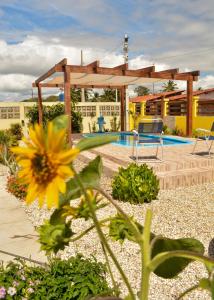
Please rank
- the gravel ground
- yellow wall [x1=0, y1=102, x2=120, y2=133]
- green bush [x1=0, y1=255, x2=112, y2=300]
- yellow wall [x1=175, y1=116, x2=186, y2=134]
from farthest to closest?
yellow wall [x1=0, y1=102, x2=120, y2=133] < yellow wall [x1=175, y1=116, x2=186, y2=134] < the gravel ground < green bush [x1=0, y1=255, x2=112, y2=300]

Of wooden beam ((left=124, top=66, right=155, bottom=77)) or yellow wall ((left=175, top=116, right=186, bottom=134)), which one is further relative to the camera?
yellow wall ((left=175, top=116, right=186, bottom=134))

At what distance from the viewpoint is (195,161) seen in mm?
7781

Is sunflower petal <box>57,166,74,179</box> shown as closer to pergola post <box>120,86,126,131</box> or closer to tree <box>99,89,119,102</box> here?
pergola post <box>120,86,126,131</box>

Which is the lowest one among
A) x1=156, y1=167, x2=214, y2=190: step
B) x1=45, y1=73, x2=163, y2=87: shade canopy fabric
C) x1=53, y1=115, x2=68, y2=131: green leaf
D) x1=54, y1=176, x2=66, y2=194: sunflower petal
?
x1=156, y1=167, x2=214, y2=190: step

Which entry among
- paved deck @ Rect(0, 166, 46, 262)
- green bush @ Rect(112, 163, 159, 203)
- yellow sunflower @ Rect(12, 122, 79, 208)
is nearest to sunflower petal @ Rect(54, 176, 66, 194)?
yellow sunflower @ Rect(12, 122, 79, 208)

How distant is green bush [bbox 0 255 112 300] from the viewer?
2.25 m

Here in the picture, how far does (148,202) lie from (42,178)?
16.7 feet

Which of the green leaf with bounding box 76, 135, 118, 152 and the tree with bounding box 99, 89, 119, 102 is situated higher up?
the tree with bounding box 99, 89, 119, 102

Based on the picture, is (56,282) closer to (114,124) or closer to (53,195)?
(53,195)

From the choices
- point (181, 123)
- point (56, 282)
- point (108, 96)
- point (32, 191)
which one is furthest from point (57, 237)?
point (108, 96)

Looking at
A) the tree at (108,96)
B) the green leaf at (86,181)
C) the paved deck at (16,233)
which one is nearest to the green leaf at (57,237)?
the green leaf at (86,181)

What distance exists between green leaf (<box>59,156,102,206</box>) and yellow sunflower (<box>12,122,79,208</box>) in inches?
5.4

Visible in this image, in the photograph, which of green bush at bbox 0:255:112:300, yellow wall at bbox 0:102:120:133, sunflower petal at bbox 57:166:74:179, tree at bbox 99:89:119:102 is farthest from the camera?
tree at bbox 99:89:119:102

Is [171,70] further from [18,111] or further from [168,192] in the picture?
[18,111]
